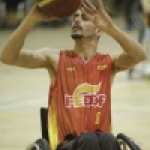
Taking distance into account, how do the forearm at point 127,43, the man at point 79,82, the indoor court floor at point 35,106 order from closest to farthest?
the forearm at point 127,43 → the man at point 79,82 → the indoor court floor at point 35,106

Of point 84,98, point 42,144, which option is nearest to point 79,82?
point 84,98

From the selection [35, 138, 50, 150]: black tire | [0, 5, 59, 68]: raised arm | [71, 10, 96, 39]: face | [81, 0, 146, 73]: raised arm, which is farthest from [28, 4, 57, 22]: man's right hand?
[35, 138, 50, 150]: black tire

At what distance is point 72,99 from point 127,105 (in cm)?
235

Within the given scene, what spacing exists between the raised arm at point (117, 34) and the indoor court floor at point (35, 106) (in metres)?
1.26

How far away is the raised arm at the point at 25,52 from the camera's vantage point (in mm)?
2131

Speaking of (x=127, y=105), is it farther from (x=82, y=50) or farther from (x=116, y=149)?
(x=116, y=149)

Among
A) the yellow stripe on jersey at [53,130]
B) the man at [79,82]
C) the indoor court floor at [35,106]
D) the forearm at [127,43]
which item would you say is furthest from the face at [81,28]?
the indoor court floor at [35,106]

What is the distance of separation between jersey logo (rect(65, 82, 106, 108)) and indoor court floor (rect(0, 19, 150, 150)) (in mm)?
1186

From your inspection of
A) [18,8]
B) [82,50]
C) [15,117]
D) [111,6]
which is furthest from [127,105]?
[111,6]

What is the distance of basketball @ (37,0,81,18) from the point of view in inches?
83.5

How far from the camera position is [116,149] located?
85.0 inches

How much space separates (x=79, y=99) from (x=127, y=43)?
42cm

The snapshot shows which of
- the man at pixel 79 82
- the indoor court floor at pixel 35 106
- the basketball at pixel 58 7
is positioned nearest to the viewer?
the basketball at pixel 58 7

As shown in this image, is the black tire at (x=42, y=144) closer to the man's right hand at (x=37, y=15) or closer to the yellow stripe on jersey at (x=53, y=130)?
the yellow stripe on jersey at (x=53, y=130)
